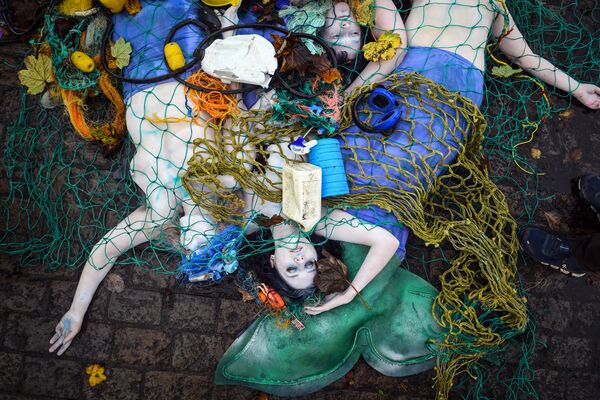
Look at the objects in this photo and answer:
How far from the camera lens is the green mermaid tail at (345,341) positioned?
3219 mm

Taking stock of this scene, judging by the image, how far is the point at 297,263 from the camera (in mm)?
2961

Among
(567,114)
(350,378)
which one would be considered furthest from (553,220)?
(350,378)

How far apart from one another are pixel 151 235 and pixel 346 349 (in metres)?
1.53

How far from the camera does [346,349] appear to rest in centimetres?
326

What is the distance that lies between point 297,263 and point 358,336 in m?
0.75

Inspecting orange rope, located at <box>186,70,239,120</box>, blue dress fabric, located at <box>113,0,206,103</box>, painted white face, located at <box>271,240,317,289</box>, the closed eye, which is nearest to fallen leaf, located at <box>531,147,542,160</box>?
painted white face, located at <box>271,240,317,289</box>

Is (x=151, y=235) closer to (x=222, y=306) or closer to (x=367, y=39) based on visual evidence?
(x=222, y=306)

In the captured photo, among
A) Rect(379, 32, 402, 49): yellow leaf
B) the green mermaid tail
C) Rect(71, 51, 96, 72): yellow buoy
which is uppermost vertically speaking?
Rect(379, 32, 402, 49): yellow leaf

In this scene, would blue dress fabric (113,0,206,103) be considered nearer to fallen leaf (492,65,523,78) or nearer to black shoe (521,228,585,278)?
fallen leaf (492,65,523,78)

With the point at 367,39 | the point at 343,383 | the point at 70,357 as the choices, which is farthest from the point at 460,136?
the point at 70,357

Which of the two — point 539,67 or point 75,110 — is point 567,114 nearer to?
point 539,67

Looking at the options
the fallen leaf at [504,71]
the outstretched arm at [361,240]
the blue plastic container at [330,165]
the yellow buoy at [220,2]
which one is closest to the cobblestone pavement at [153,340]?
the outstretched arm at [361,240]

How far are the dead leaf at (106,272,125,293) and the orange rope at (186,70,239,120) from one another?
1.33 metres

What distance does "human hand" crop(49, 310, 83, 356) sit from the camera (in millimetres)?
3225
